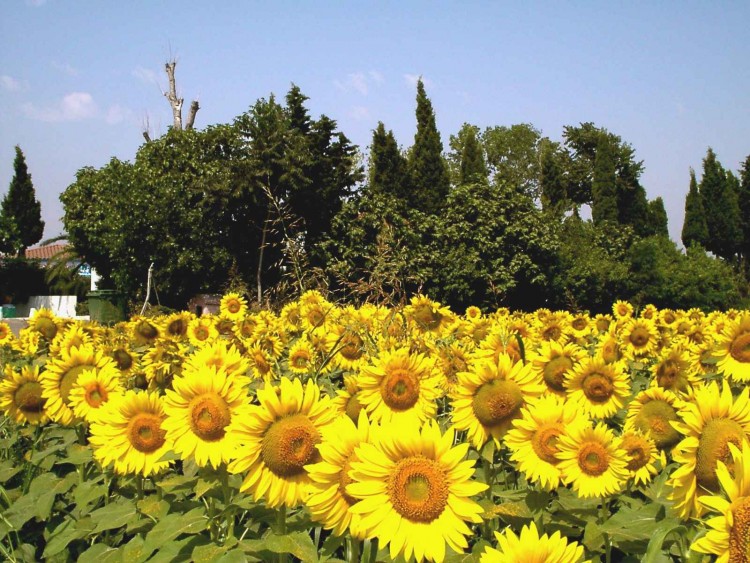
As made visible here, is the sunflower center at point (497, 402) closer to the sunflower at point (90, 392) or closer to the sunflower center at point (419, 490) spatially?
the sunflower center at point (419, 490)

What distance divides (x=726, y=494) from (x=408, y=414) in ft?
3.43

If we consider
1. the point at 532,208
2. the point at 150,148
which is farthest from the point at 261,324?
the point at 150,148

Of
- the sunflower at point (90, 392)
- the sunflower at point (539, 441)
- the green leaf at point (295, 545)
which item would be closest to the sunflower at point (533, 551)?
the green leaf at point (295, 545)

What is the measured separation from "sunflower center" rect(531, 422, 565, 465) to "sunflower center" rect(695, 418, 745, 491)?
1.72 feet

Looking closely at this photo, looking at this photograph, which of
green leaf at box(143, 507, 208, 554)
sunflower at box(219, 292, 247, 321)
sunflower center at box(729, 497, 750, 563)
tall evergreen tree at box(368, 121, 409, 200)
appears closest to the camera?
sunflower center at box(729, 497, 750, 563)

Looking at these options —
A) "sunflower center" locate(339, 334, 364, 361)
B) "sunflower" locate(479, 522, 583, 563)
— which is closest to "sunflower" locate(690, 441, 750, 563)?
"sunflower" locate(479, 522, 583, 563)

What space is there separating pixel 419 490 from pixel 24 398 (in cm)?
210

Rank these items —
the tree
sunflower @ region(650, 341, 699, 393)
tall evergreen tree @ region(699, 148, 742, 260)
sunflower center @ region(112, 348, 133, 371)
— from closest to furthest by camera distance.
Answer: sunflower @ region(650, 341, 699, 393)
sunflower center @ region(112, 348, 133, 371)
tall evergreen tree @ region(699, 148, 742, 260)
the tree

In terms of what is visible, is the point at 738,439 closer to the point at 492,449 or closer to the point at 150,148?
the point at 492,449

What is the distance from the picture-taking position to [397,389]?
2.01 meters

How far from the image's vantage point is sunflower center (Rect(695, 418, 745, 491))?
128 centimetres

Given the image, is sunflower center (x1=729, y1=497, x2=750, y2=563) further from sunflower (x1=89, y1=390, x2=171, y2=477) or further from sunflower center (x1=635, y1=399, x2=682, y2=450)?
sunflower (x1=89, y1=390, x2=171, y2=477)

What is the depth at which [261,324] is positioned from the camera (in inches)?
170

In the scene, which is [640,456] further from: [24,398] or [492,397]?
[24,398]
